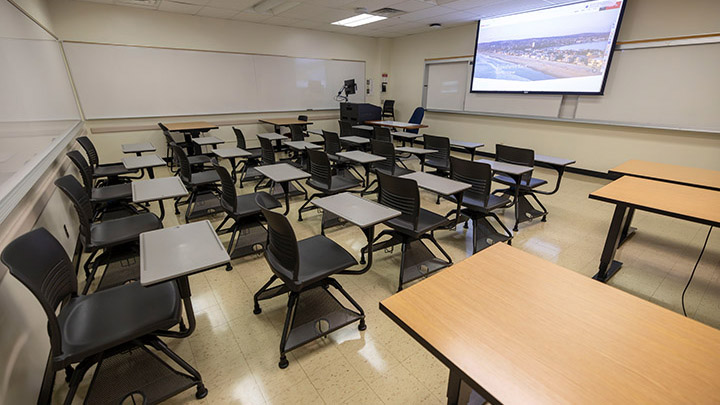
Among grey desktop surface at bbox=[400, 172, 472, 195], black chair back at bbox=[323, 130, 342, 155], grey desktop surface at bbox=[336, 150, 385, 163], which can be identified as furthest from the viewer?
black chair back at bbox=[323, 130, 342, 155]

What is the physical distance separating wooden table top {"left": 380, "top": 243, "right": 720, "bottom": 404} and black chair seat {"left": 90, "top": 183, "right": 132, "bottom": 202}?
10.00 ft

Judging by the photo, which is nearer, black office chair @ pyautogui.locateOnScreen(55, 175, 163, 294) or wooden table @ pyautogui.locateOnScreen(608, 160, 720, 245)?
black office chair @ pyautogui.locateOnScreen(55, 175, 163, 294)

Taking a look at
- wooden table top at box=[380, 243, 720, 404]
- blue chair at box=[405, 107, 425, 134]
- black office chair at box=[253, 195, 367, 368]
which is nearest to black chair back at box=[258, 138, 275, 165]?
black office chair at box=[253, 195, 367, 368]

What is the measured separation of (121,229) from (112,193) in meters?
1.01

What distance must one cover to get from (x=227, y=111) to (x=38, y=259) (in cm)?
621

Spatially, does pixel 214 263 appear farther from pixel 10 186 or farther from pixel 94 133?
pixel 94 133

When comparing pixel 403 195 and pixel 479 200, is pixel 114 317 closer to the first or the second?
pixel 403 195

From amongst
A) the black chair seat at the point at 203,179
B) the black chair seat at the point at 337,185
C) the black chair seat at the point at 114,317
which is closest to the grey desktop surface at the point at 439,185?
the black chair seat at the point at 337,185

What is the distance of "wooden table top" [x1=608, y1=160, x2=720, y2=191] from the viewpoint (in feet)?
8.45

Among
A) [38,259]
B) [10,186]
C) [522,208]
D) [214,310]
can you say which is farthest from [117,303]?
[522,208]

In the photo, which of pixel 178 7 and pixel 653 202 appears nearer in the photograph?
pixel 653 202

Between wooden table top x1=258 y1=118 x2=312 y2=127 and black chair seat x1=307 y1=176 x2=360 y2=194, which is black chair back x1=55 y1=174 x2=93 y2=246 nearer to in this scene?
black chair seat x1=307 y1=176 x2=360 y2=194

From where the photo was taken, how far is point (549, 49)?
5457 mm

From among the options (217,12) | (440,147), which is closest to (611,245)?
(440,147)
